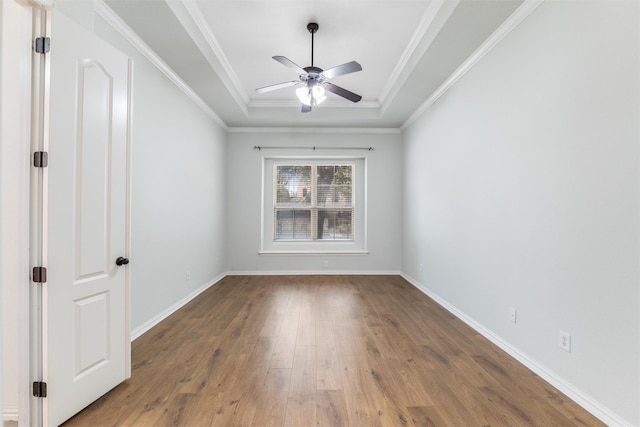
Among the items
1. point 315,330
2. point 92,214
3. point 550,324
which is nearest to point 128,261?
point 92,214

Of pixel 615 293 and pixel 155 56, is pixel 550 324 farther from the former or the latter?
pixel 155 56

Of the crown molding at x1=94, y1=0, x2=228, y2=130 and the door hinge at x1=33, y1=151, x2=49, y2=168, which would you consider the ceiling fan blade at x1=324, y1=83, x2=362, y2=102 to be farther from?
the door hinge at x1=33, y1=151, x2=49, y2=168

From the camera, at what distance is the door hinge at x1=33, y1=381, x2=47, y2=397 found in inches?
63.2

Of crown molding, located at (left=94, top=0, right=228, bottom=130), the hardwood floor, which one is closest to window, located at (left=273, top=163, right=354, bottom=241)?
crown molding, located at (left=94, top=0, right=228, bottom=130)

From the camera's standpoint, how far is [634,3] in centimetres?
→ 161

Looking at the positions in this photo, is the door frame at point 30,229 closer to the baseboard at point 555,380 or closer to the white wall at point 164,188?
the white wall at point 164,188

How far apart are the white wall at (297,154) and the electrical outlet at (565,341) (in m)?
3.73

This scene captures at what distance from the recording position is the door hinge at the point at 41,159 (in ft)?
5.30

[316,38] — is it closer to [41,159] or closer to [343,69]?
[343,69]

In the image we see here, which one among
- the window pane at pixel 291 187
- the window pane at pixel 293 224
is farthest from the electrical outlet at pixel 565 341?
the window pane at pixel 291 187

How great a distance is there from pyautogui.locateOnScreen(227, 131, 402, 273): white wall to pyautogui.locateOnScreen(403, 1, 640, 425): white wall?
7.66 feet

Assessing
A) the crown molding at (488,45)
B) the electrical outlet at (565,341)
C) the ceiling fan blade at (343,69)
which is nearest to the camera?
the electrical outlet at (565,341)

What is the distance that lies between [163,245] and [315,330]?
1916 mm

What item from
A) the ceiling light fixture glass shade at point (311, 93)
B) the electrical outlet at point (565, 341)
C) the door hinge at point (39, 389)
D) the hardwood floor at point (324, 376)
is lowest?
the hardwood floor at point (324, 376)
